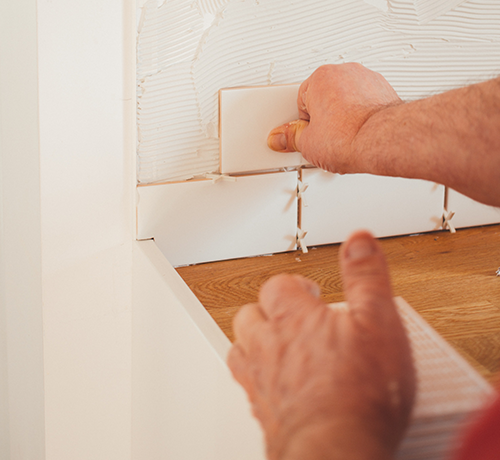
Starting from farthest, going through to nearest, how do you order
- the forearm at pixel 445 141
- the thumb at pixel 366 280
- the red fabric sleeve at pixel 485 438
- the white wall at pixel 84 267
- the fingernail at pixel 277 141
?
the fingernail at pixel 277 141 → the white wall at pixel 84 267 → the forearm at pixel 445 141 → the thumb at pixel 366 280 → the red fabric sleeve at pixel 485 438

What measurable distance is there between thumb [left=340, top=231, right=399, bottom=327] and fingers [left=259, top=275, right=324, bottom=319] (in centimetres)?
3

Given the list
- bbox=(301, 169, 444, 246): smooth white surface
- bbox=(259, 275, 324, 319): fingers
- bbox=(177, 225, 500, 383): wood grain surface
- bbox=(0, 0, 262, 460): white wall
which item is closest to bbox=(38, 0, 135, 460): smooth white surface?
bbox=(0, 0, 262, 460): white wall

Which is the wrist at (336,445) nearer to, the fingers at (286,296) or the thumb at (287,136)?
the fingers at (286,296)

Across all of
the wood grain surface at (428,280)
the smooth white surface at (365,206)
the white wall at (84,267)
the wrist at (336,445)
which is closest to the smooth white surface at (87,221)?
the white wall at (84,267)

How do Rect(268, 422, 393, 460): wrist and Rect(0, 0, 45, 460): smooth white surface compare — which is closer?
Rect(268, 422, 393, 460): wrist

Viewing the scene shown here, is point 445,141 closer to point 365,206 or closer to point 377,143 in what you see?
point 377,143

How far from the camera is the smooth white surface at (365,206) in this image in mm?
913

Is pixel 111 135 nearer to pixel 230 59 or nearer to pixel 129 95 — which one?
pixel 129 95

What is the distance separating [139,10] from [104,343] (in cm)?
48

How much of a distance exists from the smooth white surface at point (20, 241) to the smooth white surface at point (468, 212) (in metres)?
0.65

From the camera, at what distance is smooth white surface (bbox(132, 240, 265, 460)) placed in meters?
0.58

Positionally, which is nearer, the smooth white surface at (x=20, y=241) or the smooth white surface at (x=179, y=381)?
the smooth white surface at (x=179, y=381)

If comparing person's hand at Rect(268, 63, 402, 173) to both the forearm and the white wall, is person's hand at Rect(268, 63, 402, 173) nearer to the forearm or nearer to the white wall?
→ the forearm

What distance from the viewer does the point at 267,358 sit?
0.39 m
